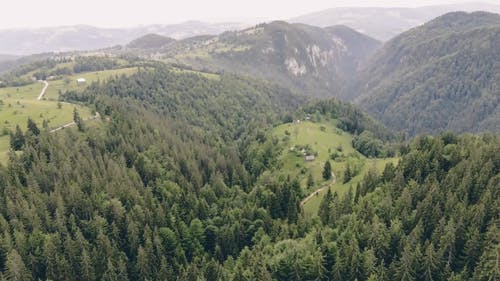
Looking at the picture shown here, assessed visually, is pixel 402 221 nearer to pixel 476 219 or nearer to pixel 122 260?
pixel 476 219

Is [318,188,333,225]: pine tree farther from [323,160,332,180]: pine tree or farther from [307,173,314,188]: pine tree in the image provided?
[323,160,332,180]: pine tree

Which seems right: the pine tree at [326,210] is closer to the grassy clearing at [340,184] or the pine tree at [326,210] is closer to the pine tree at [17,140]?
the grassy clearing at [340,184]

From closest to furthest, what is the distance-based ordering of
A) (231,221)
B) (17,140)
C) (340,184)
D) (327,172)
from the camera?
(231,221) → (17,140) → (340,184) → (327,172)

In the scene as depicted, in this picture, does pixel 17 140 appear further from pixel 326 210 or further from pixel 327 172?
pixel 327 172

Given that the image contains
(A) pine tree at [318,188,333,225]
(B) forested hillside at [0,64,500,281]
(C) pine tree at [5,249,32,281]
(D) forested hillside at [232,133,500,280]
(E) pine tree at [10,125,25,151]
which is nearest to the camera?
(D) forested hillside at [232,133,500,280]

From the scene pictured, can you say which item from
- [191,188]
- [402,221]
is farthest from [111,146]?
[402,221]

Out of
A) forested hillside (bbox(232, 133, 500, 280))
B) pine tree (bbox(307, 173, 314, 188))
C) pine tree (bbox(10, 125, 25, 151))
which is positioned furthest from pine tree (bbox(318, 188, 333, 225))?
pine tree (bbox(10, 125, 25, 151))

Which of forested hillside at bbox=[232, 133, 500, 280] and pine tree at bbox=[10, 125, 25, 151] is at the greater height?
pine tree at bbox=[10, 125, 25, 151]

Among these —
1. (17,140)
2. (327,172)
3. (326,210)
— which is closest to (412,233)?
(326,210)
